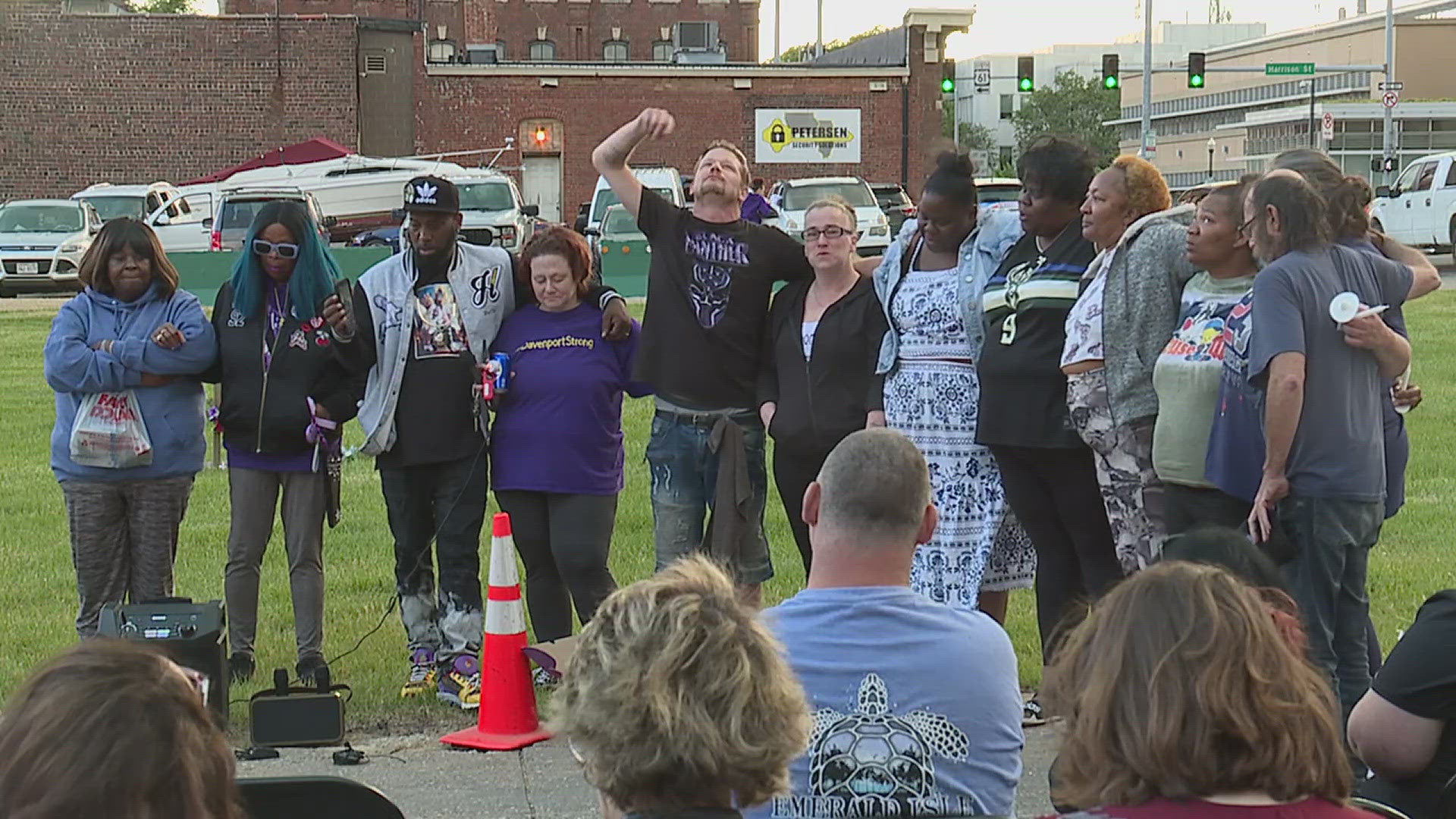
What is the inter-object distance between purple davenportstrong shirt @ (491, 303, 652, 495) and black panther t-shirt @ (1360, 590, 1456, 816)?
11.2ft

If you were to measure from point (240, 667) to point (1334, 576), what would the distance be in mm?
4195

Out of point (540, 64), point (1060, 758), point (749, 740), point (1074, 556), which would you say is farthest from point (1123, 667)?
point (540, 64)

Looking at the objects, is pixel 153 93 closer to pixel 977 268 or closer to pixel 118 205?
pixel 118 205

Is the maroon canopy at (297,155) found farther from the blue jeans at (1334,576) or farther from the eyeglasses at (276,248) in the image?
the blue jeans at (1334,576)

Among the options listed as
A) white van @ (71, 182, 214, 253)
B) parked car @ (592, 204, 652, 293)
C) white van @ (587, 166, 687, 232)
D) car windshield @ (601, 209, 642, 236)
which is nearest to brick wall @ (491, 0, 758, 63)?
white van @ (71, 182, 214, 253)

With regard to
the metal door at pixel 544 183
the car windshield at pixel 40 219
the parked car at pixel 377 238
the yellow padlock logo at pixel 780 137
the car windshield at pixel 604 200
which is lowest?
the parked car at pixel 377 238

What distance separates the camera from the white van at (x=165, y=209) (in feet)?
105

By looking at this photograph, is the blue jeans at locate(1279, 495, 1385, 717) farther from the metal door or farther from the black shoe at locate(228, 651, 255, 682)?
the metal door

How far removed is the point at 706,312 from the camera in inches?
251

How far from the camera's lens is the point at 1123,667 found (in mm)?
2453

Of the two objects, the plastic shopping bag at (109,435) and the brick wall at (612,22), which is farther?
the brick wall at (612,22)

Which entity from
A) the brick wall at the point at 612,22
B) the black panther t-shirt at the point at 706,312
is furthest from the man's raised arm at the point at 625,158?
the brick wall at the point at 612,22

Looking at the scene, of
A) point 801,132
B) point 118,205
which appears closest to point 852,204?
point 118,205

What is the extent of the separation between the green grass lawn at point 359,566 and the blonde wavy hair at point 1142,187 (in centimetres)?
192
